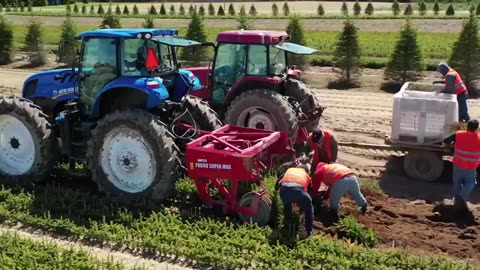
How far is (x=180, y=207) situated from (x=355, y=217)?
235 centimetres

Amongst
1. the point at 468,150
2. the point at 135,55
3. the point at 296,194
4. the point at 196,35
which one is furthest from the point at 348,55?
the point at 296,194

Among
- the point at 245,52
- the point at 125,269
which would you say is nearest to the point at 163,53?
the point at 245,52

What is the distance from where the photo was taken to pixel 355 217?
770 cm

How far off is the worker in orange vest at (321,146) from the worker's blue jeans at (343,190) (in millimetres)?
995

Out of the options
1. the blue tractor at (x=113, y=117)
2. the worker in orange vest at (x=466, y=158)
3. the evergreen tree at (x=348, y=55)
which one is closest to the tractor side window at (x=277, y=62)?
the blue tractor at (x=113, y=117)

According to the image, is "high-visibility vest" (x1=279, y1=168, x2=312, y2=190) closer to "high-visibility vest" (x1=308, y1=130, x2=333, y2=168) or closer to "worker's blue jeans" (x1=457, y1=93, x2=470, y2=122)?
"high-visibility vest" (x1=308, y1=130, x2=333, y2=168)

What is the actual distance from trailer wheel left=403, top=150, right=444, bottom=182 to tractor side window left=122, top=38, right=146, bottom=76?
459cm

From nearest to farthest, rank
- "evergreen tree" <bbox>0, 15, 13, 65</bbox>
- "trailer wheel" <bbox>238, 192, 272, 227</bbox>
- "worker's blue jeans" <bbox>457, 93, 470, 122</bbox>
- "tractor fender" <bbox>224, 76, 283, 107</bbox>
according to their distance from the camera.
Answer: "trailer wheel" <bbox>238, 192, 272, 227</bbox>
"tractor fender" <bbox>224, 76, 283, 107</bbox>
"worker's blue jeans" <bbox>457, 93, 470, 122</bbox>
"evergreen tree" <bbox>0, 15, 13, 65</bbox>

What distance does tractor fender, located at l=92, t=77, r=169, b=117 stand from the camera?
8039 mm

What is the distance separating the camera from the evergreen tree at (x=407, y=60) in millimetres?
17500

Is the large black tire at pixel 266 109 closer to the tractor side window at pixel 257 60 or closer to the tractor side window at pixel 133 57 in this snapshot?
the tractor side window at pixel 257 60

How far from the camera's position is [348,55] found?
60.1 feet

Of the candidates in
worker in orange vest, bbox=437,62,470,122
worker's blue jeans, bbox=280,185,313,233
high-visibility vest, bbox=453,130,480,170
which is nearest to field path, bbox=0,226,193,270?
worker's blue jeans, bbox=280,185,313,233

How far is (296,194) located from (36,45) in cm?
1859
